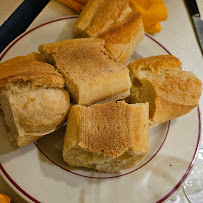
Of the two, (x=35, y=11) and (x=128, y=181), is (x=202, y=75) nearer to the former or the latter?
(x=128, y=181)

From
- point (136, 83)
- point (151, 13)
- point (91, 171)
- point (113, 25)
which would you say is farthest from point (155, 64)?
point (91, 171)

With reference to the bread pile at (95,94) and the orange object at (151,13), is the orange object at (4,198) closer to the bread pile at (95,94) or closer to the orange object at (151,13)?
the bread pile at (95,94)

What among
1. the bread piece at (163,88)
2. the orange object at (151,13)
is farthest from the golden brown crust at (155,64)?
the orange object at (151,13)

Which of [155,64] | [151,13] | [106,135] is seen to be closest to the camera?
[106,135]

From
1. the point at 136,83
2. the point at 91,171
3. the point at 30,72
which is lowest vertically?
the point at 91,171

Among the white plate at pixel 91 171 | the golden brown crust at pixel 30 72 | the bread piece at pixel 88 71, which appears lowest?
the white plate at pixel 91 171

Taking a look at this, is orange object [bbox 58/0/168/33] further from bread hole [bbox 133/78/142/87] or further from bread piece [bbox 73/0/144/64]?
bread hole [bbox 133/78/142/87]

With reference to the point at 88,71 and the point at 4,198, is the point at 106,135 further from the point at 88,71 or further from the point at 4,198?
the point at 4,198
